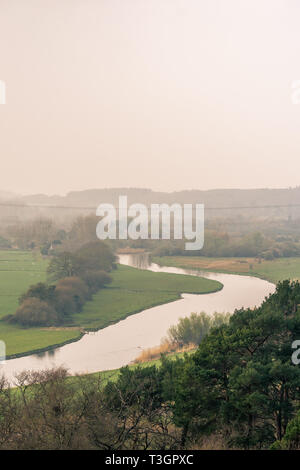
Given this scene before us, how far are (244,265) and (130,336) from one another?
16.6 meters

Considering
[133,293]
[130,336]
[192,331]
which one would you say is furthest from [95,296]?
[192,331]

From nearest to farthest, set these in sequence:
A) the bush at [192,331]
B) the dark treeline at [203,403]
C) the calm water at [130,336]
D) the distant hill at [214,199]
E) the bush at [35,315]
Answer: the dark treeline at [203,403] → the calm water at [130,336] → the bush at [192,331] → the bush at [35,315] → the distant hill at [214,199]

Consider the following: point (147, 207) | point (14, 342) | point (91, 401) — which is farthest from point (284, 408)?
point (147, 207)

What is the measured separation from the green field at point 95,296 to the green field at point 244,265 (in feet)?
13.7

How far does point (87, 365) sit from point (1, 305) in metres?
7.72

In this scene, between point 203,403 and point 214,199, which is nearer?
point 203,403

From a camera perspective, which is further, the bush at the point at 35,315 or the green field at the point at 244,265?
the green field at the point at 244,265

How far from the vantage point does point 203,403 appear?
18.5 ft

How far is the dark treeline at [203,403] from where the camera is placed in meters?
4.94

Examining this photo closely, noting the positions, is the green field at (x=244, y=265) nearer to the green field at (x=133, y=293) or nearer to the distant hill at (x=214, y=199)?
the green field at (x=133, y=293)

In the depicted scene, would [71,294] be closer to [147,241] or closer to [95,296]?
[95,296]

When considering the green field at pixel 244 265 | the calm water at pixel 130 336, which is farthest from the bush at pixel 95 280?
the green field at pixel 244 265

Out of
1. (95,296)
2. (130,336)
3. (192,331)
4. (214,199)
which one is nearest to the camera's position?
(192,331)

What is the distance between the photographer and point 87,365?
12.6 meters
